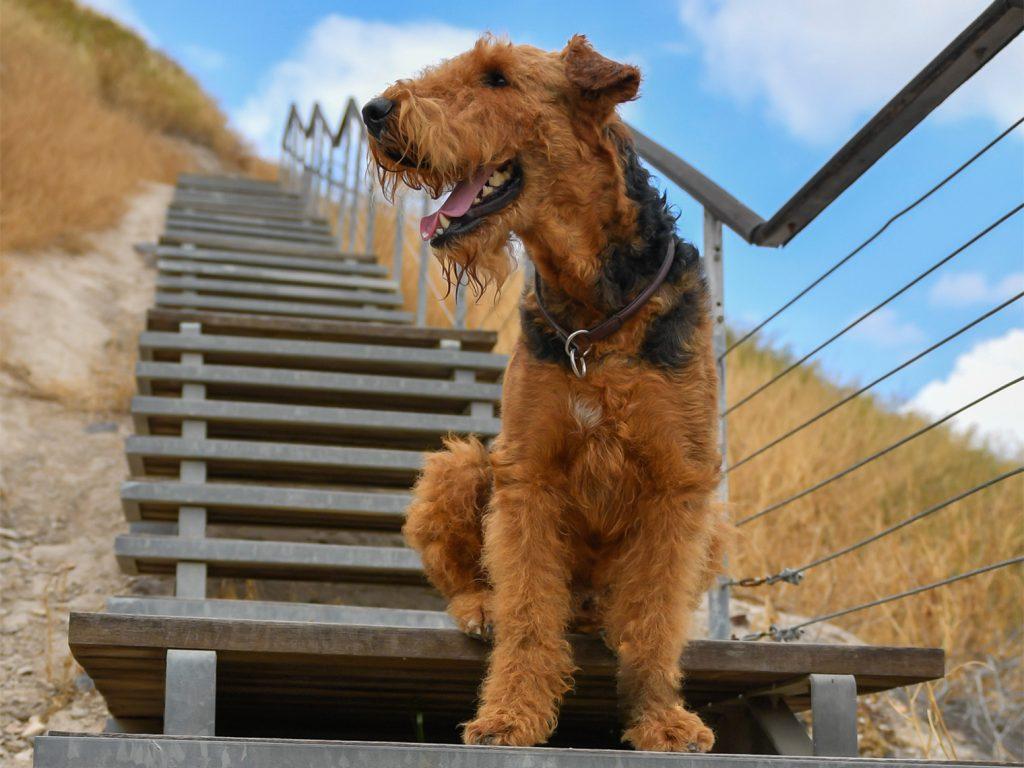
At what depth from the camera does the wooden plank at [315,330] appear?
4965 millimetres

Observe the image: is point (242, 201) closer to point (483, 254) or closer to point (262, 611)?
point (262, 611)

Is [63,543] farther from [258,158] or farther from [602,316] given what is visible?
[258,158]

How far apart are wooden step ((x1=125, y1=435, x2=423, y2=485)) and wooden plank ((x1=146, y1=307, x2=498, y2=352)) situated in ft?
2.53

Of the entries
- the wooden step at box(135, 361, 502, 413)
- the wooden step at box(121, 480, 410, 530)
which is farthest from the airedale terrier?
the wooden step at box(135, 361, 502, 413)

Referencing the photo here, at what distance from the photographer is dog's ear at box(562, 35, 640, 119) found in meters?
2.37

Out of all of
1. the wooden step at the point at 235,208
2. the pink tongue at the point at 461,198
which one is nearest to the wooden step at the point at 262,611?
the pink tongue at the point at 461,198

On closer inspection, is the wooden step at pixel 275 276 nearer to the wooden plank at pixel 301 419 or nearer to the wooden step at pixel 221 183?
the wooden plank at pixel 301 419

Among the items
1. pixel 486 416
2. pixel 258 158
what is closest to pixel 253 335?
pixel 486 416

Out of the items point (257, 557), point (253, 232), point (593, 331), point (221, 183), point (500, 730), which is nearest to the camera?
point (500, 730)

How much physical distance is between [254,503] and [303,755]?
229 centimetres

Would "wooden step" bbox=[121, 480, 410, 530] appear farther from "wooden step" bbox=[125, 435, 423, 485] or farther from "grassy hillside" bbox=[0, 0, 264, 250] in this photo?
"grassy hillside" bbox=[0, 0, 264, 250]

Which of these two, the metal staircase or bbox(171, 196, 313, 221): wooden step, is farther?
bbox(171, 196, 313, 221): wooden step

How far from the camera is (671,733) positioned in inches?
82.6

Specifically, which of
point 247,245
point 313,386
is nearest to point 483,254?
point 313,386
